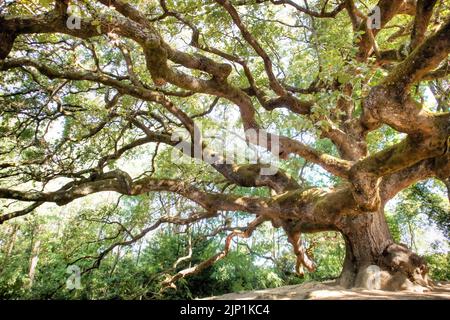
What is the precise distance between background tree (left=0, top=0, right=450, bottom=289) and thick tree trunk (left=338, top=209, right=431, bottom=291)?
0.03 meters

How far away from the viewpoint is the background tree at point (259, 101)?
345 cm

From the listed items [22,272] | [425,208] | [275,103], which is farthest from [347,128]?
→ [22,272]

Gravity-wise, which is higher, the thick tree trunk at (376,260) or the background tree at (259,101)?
the background tree at (259,101)

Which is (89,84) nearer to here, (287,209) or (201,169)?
(201,169)

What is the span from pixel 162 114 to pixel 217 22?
9.19 ft

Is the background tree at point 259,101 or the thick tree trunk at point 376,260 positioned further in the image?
the thick tree trunk at point 376,260

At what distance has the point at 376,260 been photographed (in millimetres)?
5922

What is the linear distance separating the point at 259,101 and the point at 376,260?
4.02 m

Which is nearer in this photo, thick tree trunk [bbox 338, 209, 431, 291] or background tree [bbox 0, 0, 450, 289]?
background tree [bbox 0, 0, 450, 289]

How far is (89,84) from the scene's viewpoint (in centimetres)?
809

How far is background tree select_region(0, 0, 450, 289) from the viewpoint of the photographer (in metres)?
3.45

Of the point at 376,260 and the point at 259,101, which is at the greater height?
the point at 259,101

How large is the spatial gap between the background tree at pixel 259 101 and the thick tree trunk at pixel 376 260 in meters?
0.03

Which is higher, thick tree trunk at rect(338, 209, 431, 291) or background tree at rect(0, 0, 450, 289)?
background tree at rect(0, 0, 450, 289)
